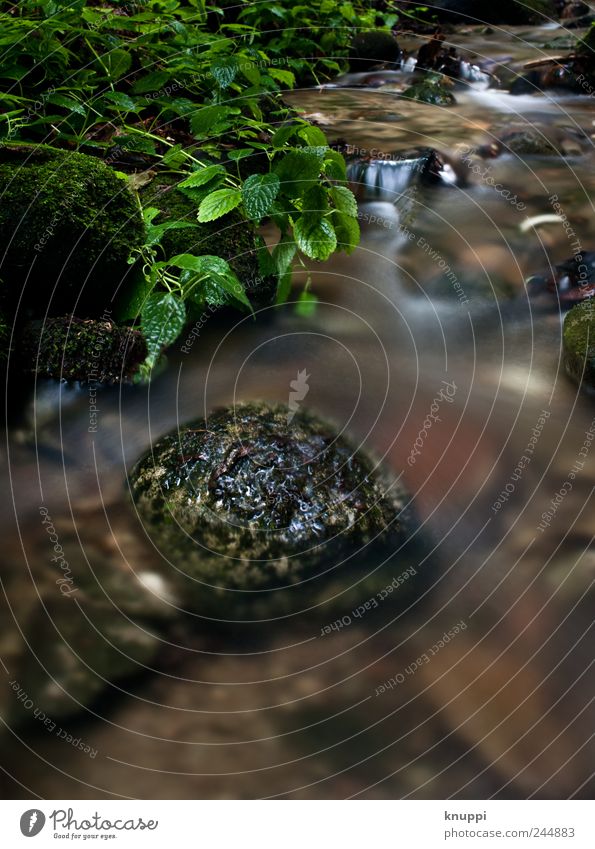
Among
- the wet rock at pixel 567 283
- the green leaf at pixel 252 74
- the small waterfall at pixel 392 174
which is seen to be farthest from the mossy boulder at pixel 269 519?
the small waterfall at pixel 392 174

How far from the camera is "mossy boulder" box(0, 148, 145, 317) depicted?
7.91ft

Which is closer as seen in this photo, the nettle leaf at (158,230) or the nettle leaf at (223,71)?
the nettle leaf at (158,230)

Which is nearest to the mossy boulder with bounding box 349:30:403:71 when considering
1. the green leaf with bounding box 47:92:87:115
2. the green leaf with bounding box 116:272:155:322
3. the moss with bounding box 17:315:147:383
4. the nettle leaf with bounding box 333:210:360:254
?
the green leaf with bounding box 47:92:87:115

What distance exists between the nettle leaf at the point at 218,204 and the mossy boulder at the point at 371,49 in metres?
3.57

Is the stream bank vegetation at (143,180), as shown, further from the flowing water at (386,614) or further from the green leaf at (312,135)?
the flowing water at (386,614)

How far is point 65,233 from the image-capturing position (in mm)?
2416

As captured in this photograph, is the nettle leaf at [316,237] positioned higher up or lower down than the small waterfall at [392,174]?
higher up

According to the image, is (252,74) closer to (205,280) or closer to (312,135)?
(312,135)

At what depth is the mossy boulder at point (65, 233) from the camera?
241 centimetres

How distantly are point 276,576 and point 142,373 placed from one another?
902mm

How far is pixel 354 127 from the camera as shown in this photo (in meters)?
4.22

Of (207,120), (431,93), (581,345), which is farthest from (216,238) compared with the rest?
(431,93)

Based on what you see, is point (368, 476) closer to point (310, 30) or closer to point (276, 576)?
point (276, 576)

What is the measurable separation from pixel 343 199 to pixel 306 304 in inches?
17.7
